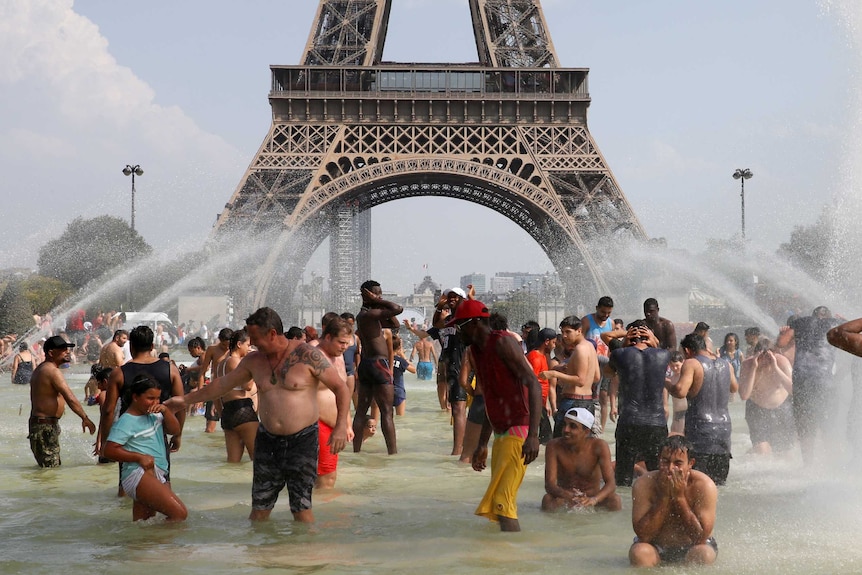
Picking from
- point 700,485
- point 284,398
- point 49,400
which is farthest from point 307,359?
point 49,400

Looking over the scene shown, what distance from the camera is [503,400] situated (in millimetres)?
7770

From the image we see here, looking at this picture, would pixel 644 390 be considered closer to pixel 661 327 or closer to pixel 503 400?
pixel 503 400

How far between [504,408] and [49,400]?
5843 mm

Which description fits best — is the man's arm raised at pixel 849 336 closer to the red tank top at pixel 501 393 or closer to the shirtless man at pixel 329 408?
the red tank top at pixel 501 393

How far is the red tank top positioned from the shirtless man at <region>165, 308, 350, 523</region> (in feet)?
3.72

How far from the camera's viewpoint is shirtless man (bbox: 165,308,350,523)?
7.95 metres

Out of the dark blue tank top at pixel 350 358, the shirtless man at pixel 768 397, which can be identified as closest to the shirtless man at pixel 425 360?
the dark blue tank top at pixel 350 358

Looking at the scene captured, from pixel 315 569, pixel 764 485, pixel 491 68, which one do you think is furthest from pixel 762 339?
pixel 491 68

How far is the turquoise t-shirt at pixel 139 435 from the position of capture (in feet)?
26.3

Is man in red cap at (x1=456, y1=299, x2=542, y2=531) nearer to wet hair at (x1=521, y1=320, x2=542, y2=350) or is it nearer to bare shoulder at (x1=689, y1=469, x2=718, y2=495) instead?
bare shoulder at (x1=689, y1=469, x2=718, y2=495)

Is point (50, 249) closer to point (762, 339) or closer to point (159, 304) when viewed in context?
point (159, 304)

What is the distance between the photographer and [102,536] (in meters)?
8.16

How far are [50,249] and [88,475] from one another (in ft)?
267

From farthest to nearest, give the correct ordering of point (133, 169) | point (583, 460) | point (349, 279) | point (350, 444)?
1. point (349, 279)
2. point (133, 169)
3. point (350, 444)
4. point (583, 460)
